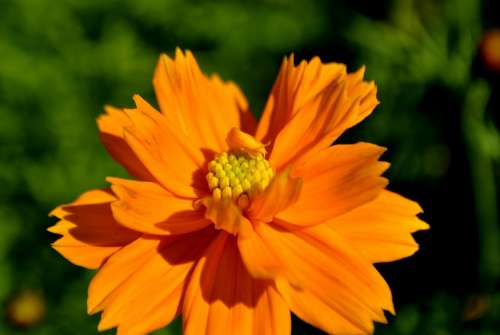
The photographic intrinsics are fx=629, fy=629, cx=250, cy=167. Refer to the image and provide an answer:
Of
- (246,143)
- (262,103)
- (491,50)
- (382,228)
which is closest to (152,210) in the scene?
(246,143)

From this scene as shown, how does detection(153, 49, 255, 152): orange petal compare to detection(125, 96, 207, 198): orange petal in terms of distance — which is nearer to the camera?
detection(125, 96, 207, 198): orange petal

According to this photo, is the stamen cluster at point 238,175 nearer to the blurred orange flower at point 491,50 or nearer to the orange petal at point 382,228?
the orange petal at point 382,228

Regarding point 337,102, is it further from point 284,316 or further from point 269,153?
point 284,316

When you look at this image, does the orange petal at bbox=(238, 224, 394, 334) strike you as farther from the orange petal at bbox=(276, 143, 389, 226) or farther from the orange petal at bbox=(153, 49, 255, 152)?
the orange petal at bbox=(153, 49, 255, 152)

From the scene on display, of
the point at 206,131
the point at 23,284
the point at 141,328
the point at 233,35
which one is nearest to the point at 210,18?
the point at 233,35

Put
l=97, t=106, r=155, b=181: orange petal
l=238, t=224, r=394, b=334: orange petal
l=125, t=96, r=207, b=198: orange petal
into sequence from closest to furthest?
l=238, t=224, r=394, b=334: orange petal → l=125, t=96, r=207, b=198: orange petal → l=97, t=106, r=155, b=181: orange petal

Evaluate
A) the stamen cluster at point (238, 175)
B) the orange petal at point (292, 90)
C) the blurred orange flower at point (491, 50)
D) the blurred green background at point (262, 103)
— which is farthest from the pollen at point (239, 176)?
the blurred orange flower at point (491, 50)

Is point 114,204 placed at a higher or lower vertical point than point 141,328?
higher

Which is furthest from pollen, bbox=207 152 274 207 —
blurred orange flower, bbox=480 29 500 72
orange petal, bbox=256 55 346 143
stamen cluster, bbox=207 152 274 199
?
blurred orange flower, bbox=480 29 500 72

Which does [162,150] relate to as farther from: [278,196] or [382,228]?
[382,228]
